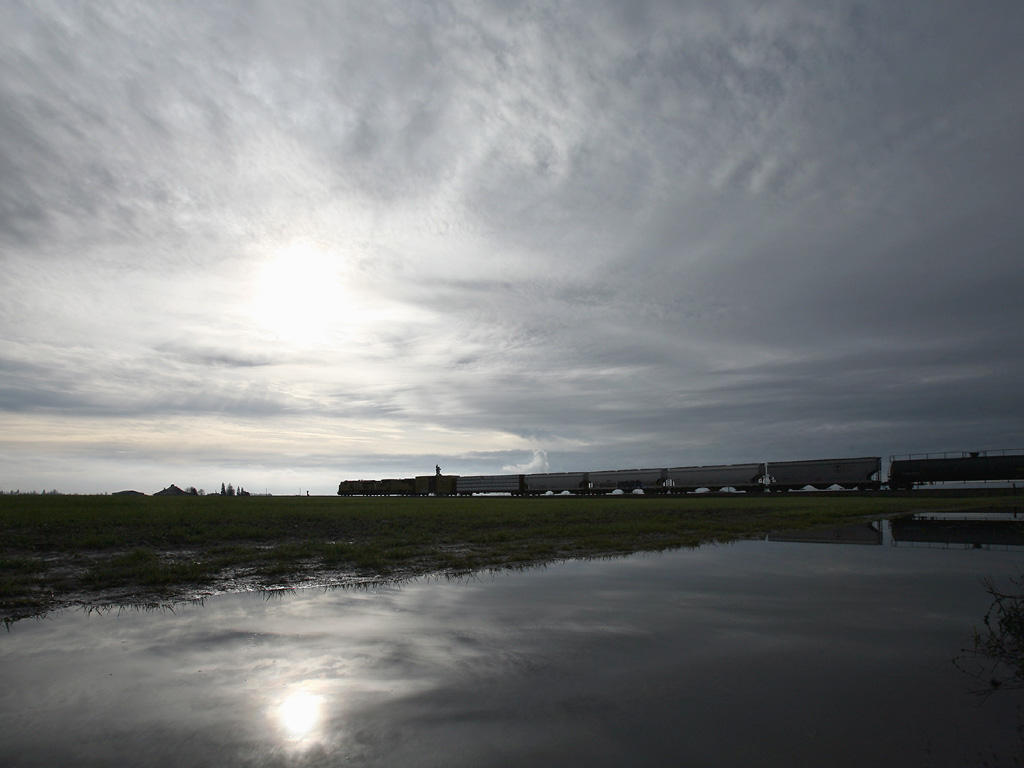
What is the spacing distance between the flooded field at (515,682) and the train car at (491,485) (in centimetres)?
7005

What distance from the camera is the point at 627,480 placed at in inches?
2827

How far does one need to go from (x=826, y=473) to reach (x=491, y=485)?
42.6 metres

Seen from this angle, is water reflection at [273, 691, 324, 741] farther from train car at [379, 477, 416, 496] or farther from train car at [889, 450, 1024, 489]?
train car at [379, 477, 416, 496]

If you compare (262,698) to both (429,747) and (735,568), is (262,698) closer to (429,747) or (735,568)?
(429,747)

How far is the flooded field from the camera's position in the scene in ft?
12.2

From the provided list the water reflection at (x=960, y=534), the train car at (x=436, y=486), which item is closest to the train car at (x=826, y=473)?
the water reflection at (x=960, y=534)

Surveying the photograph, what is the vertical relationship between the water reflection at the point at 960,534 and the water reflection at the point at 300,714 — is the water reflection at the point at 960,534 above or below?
below

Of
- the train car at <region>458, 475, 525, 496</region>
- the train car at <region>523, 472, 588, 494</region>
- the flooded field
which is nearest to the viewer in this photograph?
the flooded field

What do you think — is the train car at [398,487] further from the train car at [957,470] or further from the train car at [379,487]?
the train car at [957,470]

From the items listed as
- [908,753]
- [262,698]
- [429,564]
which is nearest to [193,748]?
[262,698]

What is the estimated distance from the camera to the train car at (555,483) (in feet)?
244

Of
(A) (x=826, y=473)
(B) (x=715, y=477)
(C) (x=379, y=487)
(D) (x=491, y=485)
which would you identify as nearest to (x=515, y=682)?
(A) (x=826, y=473)

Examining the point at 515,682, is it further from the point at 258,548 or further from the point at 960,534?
the point at 960,534

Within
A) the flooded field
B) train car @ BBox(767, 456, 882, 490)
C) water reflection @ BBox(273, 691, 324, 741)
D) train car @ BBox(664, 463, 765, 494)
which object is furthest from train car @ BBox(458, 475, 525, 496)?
water reflection @ BBox(273, 691, 324, 741)
